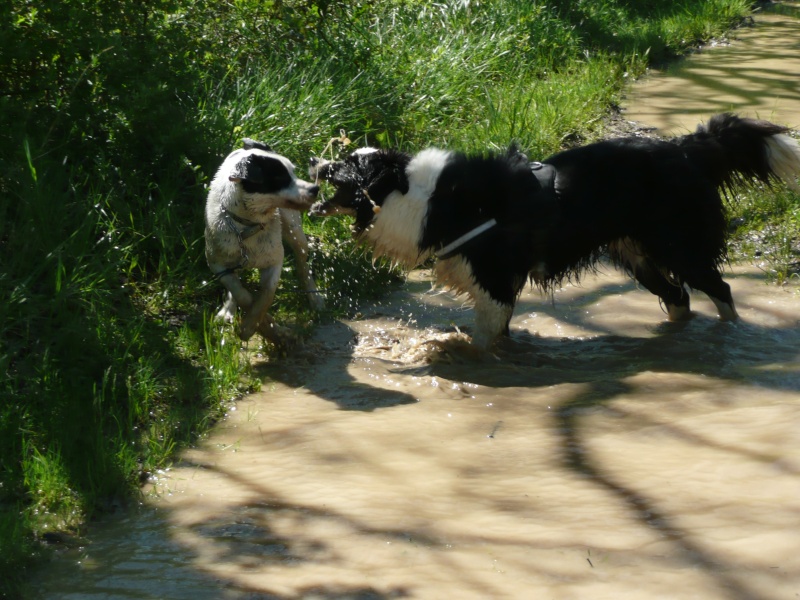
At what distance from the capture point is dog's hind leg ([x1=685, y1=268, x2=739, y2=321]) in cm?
587

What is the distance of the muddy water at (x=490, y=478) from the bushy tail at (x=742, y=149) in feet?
3.14

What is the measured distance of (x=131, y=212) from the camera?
614 centimetres

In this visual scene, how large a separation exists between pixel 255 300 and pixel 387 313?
132 centimetres

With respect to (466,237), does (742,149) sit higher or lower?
higher

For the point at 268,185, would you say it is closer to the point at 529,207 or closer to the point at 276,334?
the point at 276,334

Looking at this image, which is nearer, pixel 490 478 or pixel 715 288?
pixel 490 478

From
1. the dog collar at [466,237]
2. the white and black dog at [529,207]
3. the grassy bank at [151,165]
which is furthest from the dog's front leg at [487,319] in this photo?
the grassy bank at [151,165]

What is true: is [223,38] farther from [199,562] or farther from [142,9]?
[199,562]

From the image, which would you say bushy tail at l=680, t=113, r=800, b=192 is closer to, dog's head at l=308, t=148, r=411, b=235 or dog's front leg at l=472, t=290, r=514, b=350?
dog's front leg at l=472, t=290, r=514, b=350

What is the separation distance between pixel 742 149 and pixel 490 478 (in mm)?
2989

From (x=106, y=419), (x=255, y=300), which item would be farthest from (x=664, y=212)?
(x=106, y=419)

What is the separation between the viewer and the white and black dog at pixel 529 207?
18.1 feet

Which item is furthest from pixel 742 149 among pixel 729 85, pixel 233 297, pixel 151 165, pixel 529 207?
pixel 729 85

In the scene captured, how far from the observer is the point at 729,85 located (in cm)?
1042
